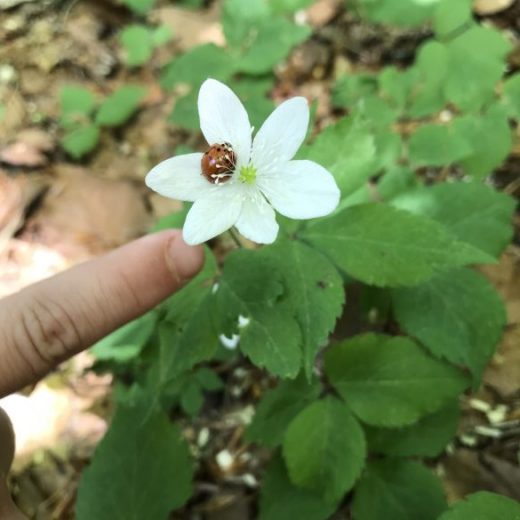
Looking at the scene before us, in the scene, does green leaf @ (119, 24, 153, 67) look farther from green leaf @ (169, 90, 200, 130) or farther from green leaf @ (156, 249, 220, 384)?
green leaf @ (156, 249, 220, 384)

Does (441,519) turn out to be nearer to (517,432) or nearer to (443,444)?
(443,444)

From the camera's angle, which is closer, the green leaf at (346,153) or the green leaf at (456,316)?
the green leaf at (346,153)

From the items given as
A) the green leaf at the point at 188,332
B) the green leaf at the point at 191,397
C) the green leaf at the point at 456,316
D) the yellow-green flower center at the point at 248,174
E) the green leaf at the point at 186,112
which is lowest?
the green leaf at the point at 191,397

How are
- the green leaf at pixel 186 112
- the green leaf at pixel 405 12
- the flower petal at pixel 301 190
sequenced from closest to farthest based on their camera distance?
1. the flower petal at pixel 301 190
2. the green leaf at pixel 186 112
3. the green leaf at pixel 405 12

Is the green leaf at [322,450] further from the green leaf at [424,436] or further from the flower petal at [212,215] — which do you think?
the flower petal at [212,215]

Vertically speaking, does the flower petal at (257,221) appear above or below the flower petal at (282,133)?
below

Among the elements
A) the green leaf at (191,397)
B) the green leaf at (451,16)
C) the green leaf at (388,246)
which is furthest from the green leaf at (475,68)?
the green leaf at (191,397)

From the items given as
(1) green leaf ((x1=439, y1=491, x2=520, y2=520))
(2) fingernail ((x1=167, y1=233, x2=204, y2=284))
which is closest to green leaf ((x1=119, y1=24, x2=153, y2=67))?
(2) fingernail ((x1=167, y1=233, x2=204, y2=284))
